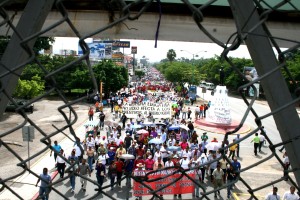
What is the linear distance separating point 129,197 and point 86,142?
479cm

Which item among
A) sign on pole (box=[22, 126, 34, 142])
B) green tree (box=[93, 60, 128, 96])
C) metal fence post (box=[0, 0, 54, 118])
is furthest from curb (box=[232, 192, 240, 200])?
green tree (box=[93, 60, 128, 96])

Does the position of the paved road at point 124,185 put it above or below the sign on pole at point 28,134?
below

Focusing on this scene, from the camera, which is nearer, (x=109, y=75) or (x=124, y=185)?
(x=124, y=185)

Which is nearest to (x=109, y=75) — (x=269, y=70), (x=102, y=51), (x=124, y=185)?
(x=124, y=185)

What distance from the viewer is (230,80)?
49.6 metres

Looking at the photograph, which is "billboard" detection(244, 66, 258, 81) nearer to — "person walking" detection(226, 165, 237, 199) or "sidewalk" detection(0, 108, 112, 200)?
"person walking" detection(226, 165, 237, 199)

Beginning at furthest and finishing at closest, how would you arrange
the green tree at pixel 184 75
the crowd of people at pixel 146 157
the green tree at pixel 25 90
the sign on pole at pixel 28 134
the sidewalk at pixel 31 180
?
the green tree at pixel 184 75, the green tree at pixel 25 90, the sign on pole at pixel 28 134, the sidewalk at pixel 31 180, the crowd of people at pixel 146 157

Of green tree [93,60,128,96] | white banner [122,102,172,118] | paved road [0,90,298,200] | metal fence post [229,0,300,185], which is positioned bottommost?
paved road [0,90,298,200]

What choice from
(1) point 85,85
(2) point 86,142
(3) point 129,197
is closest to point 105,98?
(1) point 85,85

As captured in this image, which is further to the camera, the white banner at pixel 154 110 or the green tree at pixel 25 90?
the green tree at pixel 25 90

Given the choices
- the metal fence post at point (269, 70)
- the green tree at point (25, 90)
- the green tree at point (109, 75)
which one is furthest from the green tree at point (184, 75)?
the metal fence post at point (269, 70)

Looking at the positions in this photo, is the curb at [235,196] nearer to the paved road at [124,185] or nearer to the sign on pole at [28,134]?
the paved road at [124,185]

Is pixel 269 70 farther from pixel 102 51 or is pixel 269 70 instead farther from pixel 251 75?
pixel 102 51

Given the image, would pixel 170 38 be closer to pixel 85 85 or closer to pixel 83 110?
pixel 83 110
